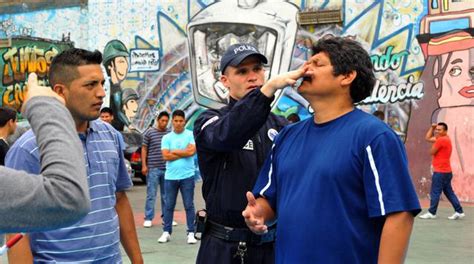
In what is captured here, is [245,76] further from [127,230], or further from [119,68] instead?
[119,68]

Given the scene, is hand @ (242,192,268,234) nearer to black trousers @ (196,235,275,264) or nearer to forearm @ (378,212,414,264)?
forearm @ (378,212,414,264)

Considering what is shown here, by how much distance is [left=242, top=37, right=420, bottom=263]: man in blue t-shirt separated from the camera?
3129 mm

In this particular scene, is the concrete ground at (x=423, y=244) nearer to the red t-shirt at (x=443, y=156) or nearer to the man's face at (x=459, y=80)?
the red t-shirt at (x=443, y=156)

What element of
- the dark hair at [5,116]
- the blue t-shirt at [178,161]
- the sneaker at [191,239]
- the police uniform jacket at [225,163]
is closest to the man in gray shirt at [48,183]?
A: the police uniform jacket at [225,163]

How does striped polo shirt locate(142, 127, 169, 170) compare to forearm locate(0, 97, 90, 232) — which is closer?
forearm locate(0, 97, 90, 232)

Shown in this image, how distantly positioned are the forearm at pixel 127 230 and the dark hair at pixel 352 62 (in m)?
1.71

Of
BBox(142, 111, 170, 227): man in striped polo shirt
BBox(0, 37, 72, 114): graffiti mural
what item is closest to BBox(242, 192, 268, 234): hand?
BBox(142, 111, 170, 227): man in striped polo shirt

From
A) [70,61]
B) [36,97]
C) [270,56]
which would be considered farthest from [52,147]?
[270,56]

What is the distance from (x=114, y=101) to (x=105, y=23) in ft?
7.57

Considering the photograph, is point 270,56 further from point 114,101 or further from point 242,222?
point 242,222

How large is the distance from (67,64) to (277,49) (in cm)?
1656

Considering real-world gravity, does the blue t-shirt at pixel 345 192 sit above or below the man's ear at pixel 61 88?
below

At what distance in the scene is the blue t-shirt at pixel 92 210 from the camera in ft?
12.6

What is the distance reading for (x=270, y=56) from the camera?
806 inches
